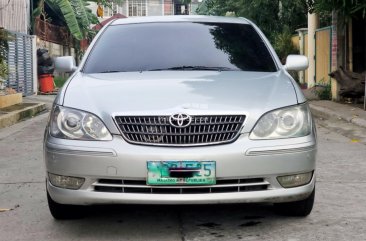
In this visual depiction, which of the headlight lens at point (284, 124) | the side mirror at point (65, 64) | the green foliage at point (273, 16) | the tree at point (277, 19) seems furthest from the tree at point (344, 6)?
the green foliage at point (273, 16)

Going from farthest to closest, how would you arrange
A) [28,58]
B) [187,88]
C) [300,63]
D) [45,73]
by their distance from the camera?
[45,73] < [28,58] < [300,63] < [187,88]

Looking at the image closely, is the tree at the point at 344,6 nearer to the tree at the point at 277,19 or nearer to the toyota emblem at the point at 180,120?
the toyota emblem at the point at 180,120

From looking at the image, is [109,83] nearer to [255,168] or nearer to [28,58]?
[255,168]

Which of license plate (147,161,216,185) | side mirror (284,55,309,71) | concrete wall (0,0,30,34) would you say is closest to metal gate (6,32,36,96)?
concrete wall (0,0,30,34)

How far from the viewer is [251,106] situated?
3.73 m

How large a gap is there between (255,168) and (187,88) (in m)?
0.76

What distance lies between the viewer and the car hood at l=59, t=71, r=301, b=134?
12.1ft

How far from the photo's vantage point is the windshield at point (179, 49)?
4.70 m

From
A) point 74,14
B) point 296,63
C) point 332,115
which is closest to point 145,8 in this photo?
point 74,14

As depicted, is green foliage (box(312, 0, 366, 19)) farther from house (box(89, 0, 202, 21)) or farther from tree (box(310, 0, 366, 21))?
house (box(89, 0, 202, 21))

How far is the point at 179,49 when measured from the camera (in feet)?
16.0

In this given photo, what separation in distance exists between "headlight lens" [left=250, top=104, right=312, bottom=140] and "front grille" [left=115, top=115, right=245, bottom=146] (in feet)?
0.52

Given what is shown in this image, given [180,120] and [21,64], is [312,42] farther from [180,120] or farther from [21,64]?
[180,120]

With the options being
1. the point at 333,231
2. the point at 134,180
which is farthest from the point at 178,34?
the point at 333,231
